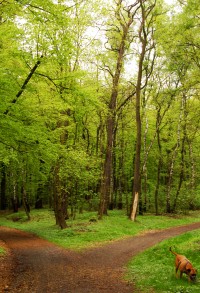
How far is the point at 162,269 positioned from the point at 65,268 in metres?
3.50

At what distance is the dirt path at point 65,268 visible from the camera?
8664 mm

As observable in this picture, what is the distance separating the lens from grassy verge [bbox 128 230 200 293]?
26.7 ft

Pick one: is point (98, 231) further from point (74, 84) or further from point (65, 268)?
point (74, 84)

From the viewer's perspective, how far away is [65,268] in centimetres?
1088

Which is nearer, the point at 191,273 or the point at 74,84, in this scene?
the point at 191,273

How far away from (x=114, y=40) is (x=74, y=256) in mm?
19573

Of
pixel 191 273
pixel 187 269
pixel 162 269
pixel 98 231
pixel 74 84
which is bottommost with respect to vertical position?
pixel 98 231

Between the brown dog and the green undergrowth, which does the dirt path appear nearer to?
the green undergrowth

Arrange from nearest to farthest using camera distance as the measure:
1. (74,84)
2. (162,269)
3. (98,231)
A: (162,269)
(74,84)
(98,231)

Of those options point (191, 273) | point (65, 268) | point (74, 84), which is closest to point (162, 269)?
point (191, 273)

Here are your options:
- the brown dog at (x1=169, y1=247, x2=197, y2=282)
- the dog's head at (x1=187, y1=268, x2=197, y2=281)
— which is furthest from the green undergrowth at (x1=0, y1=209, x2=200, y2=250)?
the dog's head at (x1=187, y1=268, x2=197, y2=281)

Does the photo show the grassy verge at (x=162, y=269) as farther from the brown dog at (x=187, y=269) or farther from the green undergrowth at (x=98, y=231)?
the green undergrowth at (x=98, y=231)

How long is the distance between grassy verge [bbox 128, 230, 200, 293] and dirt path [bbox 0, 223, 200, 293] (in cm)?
47

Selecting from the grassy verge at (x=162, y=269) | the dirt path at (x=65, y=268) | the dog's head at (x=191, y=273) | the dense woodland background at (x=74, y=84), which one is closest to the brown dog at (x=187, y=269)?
the dog's head at (x=191, y=273)
